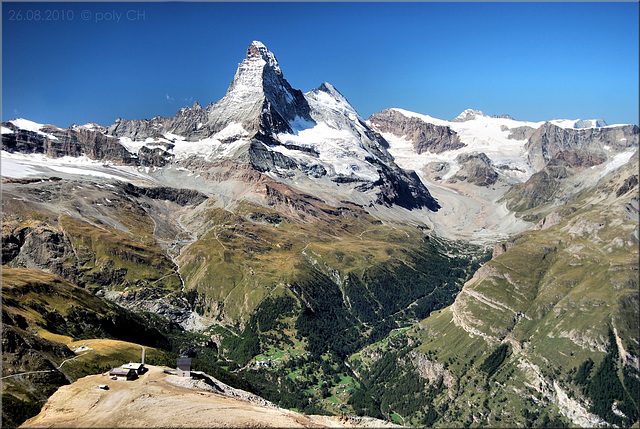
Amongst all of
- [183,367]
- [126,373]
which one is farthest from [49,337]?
[126,373]

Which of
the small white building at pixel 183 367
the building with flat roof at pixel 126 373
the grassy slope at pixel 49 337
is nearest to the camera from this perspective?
the building with flat roof at pixel 126 373

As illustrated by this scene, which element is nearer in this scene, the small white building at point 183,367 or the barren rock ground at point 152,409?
the barren rock ground at point 152,409

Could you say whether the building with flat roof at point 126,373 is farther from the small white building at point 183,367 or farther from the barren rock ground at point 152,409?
the small white building at point 183,367

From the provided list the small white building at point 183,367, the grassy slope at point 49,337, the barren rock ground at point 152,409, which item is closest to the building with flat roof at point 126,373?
the barren rock ground at point 152,409

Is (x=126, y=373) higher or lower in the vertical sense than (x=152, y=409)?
higher

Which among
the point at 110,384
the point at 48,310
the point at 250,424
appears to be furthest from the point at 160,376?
the point at 48,310

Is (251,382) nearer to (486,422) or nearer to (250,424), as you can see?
(486,422)

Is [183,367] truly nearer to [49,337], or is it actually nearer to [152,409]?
[152,409]

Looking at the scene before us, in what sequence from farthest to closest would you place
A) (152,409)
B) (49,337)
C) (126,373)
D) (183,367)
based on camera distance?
(49,337)
(183,367)
(126,373)
(152,409)

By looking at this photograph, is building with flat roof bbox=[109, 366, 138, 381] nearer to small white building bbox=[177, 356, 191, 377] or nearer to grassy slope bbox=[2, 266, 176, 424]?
Answer: small white building bbox=[177, 356, 191, 377]

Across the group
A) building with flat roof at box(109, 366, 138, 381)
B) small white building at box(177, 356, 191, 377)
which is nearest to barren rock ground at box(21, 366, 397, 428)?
building with flat roof at box(109, 366, 138, 381)
